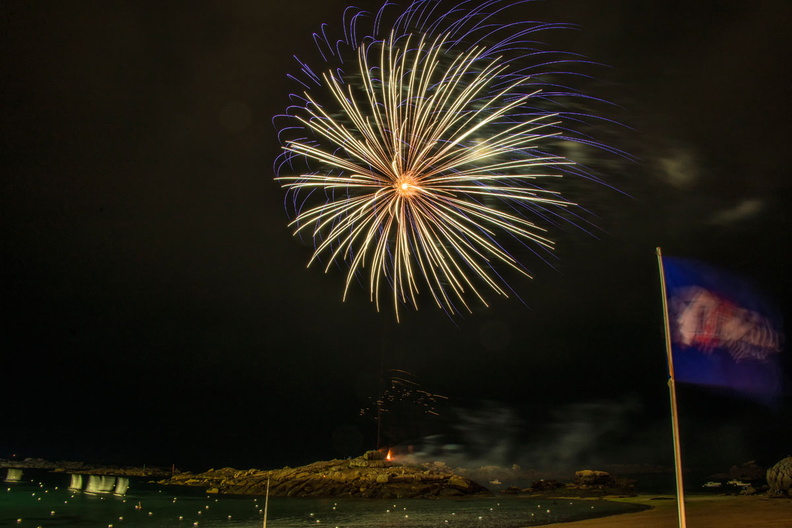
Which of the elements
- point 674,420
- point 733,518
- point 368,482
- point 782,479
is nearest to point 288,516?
point 368,482

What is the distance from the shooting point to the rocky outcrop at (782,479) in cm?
3519

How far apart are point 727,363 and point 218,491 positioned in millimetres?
100221

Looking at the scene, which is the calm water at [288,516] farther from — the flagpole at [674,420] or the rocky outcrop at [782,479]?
the flagpole at [674,420]

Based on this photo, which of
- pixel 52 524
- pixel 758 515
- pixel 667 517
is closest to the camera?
pixel 758 515

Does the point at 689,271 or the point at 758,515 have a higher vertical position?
the point at 689,271

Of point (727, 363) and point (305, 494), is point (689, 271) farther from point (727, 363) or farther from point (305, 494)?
point (305, 494)

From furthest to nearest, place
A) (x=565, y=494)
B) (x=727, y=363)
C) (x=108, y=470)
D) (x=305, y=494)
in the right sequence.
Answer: (x=108, y=470)
(x=305, y=494)
(x=565, y=494)
(x=727, y=363)

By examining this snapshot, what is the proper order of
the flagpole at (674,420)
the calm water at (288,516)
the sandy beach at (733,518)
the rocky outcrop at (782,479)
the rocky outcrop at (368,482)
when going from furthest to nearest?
1. the rocky outcrop at (368,482)
2. the calm water at (288,516)
3. the rocky outcrop at (782,479)
4. the sandy beach at (733,518)
5. the flagpole at (674,420)

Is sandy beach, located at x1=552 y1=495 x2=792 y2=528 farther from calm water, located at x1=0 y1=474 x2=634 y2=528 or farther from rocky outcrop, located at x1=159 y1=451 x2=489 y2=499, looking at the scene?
rocky outcrop, located at x1=159 y1=451 x2=489 y2=499

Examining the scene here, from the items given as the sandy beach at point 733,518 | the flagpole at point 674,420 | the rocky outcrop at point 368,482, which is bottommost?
the rocky outcrop at point 368,482

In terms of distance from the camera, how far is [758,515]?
25.5 m

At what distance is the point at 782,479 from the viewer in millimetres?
35844

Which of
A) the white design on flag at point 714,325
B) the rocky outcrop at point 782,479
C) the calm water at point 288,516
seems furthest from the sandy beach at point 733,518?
the white design on flag at point 714,325

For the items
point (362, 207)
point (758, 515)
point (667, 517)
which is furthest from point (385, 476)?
point (362, 207)
